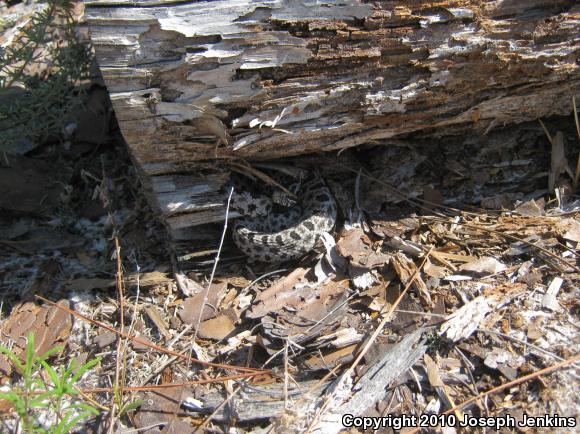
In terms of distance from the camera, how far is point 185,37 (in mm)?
3369

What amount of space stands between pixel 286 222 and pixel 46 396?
2.71 meters

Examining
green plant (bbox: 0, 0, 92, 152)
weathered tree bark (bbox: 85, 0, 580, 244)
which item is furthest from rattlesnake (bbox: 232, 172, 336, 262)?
green plant (bbox: 0, 0, 92, 152)

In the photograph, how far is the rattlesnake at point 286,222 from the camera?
4383 millimetres

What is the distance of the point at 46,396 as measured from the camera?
9.68ft

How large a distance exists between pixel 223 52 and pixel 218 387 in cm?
227

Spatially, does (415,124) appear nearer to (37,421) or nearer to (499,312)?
(499,312)

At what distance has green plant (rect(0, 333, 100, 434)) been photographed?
2.91 metres

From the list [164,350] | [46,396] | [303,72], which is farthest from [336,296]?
[46,396]

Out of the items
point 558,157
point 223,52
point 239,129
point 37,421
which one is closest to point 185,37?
point 223,52

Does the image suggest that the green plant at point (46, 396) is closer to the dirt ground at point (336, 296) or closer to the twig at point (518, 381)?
the dirt ground at point (336, 296)

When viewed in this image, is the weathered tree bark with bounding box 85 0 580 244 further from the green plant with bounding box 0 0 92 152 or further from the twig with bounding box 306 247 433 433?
the green plant with bounding box 0 0 92 152

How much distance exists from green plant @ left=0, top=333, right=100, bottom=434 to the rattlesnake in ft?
5.20

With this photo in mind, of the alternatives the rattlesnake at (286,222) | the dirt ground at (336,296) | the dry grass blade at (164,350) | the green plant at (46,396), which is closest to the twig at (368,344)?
the dirt ground at (336,296)

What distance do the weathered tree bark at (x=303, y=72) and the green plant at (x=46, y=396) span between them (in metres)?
1.46
